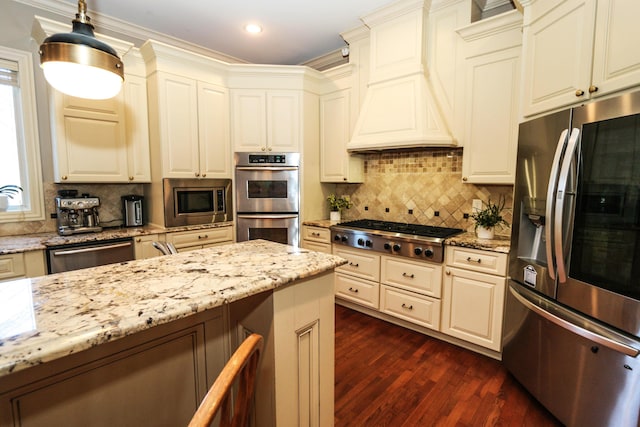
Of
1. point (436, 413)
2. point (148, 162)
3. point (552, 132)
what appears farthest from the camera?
point (148, 162)

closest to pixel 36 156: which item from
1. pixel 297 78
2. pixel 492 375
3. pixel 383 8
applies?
pixel 297 78

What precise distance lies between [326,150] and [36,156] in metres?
2.75

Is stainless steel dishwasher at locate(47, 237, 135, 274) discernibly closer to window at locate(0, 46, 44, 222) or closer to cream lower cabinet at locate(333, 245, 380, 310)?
window at locate(0, 46, 44, 222)

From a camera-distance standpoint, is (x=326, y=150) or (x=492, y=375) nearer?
(x=492, y=375)

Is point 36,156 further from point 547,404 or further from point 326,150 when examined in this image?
point 547,404

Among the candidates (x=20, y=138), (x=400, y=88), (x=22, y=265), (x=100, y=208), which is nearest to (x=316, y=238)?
(x=400, y=88)

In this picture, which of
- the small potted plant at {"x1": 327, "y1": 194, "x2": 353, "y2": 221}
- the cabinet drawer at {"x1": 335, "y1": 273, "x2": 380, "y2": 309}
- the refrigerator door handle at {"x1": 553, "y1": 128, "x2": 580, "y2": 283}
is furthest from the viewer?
the small potted plant at {"x1": 327, "y1": 194, "x2": 353, "y2": 221}

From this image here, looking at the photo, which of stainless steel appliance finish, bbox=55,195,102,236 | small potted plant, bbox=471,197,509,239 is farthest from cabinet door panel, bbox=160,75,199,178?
small potted plant, bbox=471,197,509,239

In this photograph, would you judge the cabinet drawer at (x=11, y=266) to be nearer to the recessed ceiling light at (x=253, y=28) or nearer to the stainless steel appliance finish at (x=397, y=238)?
the stainless steel appliance finish at (x=397, y=238)

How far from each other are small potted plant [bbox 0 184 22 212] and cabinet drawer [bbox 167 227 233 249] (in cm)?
128

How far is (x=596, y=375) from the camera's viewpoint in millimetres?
1463

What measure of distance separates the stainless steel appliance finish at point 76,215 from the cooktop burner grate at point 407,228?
2.32 meters

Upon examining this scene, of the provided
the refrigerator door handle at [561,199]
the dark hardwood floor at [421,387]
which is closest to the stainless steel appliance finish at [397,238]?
the dark hardwood floor at [421,387]

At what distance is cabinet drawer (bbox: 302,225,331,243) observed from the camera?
330 centimetres
